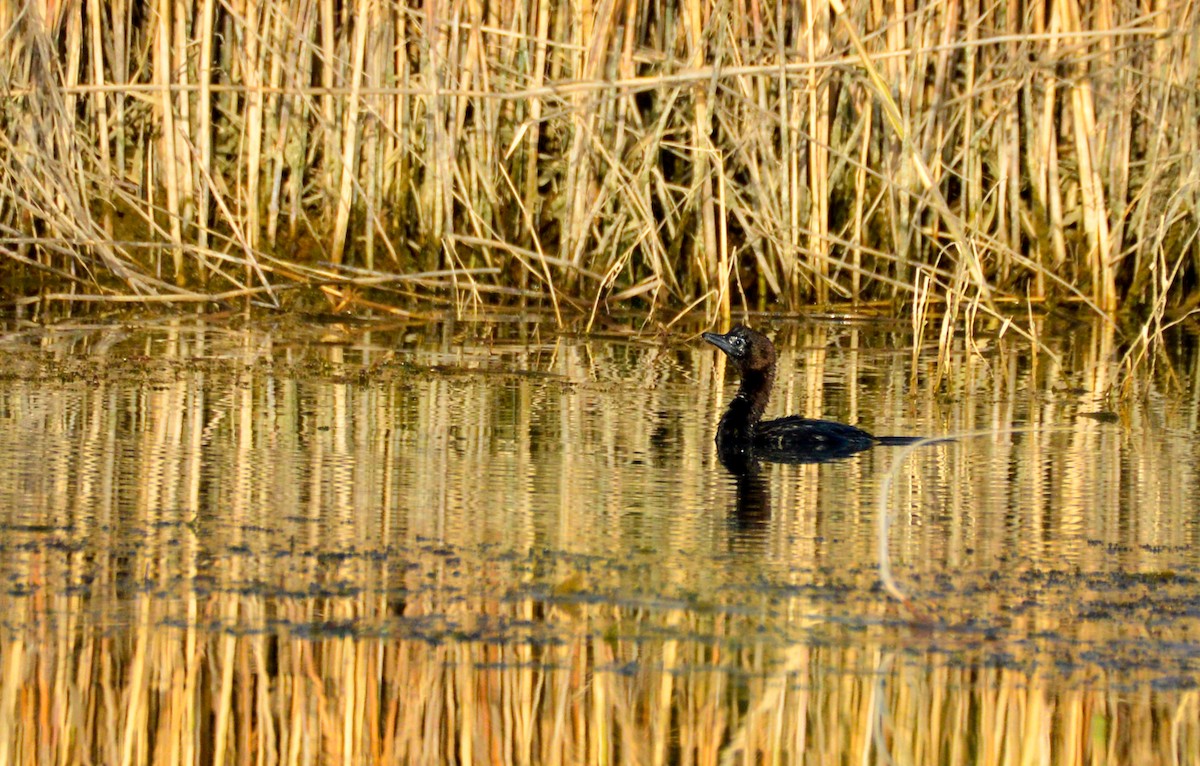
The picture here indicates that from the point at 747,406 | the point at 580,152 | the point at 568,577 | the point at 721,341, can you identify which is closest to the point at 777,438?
the point at 747,406

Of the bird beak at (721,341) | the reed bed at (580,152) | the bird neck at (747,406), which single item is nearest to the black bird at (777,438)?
the bird neck at (747,406)

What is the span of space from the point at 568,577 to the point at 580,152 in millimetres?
5923

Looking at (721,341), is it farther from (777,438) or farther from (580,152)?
(580,152)

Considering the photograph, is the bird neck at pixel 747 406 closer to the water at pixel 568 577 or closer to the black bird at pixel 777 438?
the black bird at pixel 777 438

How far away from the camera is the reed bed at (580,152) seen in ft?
33.4

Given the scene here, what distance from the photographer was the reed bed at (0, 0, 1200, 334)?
33.4 ft

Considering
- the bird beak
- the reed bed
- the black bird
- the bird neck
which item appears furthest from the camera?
the reed bed

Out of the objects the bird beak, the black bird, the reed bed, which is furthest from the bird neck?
the reed bed

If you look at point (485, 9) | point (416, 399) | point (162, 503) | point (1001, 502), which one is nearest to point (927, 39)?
point (485, 9)

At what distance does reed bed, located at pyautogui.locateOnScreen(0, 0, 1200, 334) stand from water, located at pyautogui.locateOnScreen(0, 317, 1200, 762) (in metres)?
2.29

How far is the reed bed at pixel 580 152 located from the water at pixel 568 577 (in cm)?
229

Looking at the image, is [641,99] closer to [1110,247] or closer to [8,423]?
[1110,247]

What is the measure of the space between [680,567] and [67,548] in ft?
4.63

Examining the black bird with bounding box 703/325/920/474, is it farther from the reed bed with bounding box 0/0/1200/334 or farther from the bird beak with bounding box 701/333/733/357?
the reed bed with bounding box 0/0/1200/334
